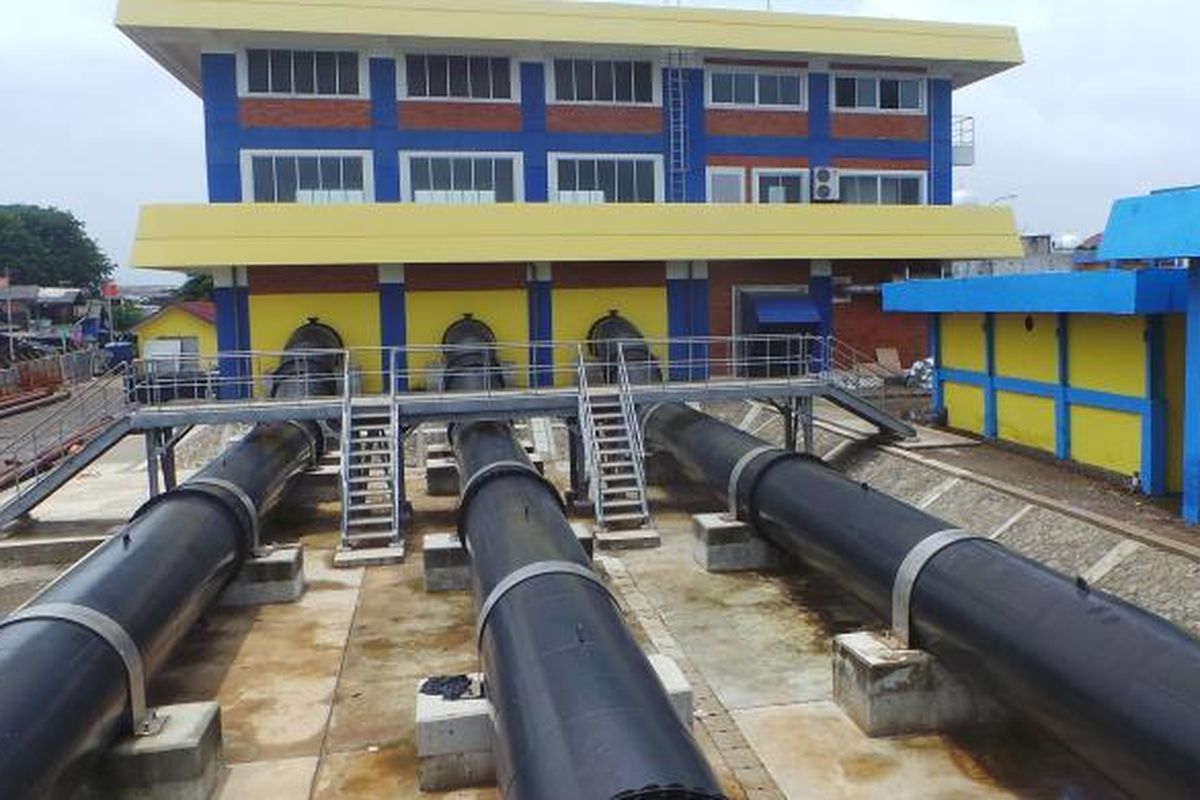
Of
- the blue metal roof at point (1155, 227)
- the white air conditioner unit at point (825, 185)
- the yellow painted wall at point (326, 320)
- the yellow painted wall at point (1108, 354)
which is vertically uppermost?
the white air conditioner unit at point (825, 185)

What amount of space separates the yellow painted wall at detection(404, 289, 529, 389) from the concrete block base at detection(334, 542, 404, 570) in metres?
9.51

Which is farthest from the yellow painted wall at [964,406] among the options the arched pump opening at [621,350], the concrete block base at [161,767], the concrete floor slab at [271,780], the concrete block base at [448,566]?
the concrete block base at [161,767]

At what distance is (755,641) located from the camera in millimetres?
12156

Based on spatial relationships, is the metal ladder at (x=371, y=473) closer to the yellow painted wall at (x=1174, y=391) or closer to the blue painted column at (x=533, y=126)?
the blue painted column at (x=533, y=126)

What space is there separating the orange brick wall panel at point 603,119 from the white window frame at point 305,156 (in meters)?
5.06

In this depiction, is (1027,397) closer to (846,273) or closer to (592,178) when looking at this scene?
(846,273)

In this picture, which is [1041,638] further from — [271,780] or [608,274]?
[608,274]

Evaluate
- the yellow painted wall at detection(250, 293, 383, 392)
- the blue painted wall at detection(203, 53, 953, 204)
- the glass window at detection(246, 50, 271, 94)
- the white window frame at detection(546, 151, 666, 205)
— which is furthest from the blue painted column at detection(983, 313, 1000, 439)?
the glass window at detection(246, 50, 271, 94)

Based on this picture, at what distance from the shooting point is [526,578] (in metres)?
9.04

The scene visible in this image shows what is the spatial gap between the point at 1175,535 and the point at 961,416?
926 cm

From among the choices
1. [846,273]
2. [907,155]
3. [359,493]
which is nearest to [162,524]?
[359,493]

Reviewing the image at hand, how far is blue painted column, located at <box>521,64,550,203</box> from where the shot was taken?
2834 centimetres

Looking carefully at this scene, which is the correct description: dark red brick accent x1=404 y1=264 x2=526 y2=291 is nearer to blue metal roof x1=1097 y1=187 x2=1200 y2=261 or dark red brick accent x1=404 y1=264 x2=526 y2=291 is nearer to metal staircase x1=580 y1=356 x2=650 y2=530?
metal staircase x1=580 y1=356 x2=650 y2=530

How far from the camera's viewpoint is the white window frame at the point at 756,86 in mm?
29484
